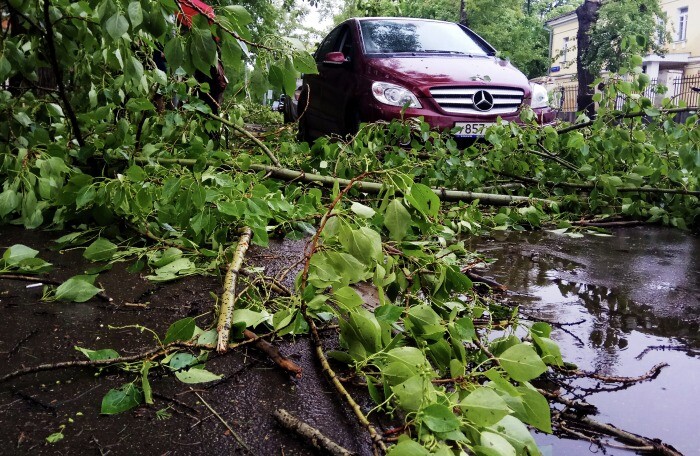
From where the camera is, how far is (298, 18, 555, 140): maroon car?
19.9 feet

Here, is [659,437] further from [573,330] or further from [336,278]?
[336,278]

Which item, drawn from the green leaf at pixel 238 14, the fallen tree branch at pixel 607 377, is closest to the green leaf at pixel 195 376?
the green leaf at pixel 238 14

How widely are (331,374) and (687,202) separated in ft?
13.7

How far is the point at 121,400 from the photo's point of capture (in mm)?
1348

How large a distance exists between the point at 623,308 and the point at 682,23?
4488 cm

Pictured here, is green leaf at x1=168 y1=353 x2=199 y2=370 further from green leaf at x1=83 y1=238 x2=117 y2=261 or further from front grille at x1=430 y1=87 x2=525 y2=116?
front grille at x1=430 y1=87 x2=525 y2=116

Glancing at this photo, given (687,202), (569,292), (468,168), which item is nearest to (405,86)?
(468,168)

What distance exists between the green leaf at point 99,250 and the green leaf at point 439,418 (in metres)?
1.86

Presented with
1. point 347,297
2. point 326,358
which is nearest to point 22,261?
point 326,358

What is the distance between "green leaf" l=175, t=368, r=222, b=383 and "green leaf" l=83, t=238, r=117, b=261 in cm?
122

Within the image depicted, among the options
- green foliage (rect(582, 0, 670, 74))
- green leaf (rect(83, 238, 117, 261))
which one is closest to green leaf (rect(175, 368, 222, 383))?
green leaf (rect(83, 238, 117, 261))

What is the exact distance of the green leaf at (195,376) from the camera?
1.47 m

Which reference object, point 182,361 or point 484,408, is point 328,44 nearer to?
point 182,361

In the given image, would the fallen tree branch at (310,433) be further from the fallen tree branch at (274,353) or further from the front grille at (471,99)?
the front grille at (471,99)
